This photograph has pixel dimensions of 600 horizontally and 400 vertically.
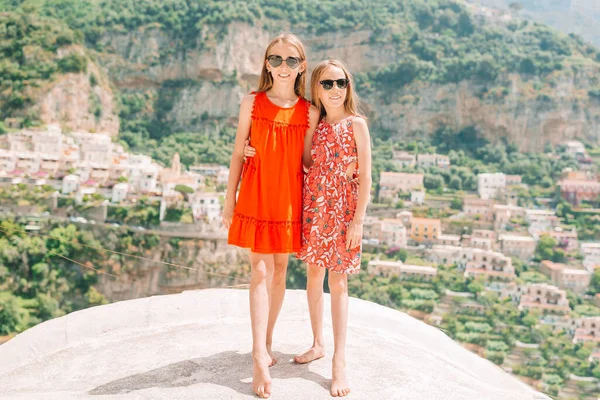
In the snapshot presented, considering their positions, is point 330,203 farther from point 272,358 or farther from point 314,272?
point 272,358

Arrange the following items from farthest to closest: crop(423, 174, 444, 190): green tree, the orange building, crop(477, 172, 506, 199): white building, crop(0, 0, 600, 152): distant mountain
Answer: crop(0, 0, 600, 152): distant mountain, crop(423, 174, 444, 190): green tree, crop(477, 172, 506, 199): white building, the orange building

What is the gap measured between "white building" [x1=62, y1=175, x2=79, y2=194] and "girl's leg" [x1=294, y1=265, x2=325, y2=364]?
22.7 meters

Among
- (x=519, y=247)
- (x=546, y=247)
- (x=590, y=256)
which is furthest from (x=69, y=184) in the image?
(x=590, y=256)

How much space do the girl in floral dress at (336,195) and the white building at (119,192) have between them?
22257 mm

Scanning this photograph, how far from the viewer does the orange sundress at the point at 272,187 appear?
1.66m

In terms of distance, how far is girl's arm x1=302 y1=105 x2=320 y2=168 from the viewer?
67.8 inches

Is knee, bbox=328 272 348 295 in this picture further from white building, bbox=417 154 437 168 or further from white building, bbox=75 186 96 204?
white building, bbox=417 154 437 168

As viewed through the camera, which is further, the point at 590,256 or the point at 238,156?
the point at 590,256

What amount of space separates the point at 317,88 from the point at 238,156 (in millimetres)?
306

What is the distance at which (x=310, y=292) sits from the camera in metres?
1.78

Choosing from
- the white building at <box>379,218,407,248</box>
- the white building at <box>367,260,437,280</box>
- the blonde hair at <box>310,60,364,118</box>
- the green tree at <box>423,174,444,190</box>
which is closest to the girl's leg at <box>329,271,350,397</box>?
the blonde hair at <box>310,60,364,118</box>

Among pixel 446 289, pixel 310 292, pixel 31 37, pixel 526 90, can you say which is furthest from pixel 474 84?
pixel 310 292

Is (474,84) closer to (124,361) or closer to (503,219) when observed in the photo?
(503,219)

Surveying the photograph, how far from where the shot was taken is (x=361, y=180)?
1663 millimetres
